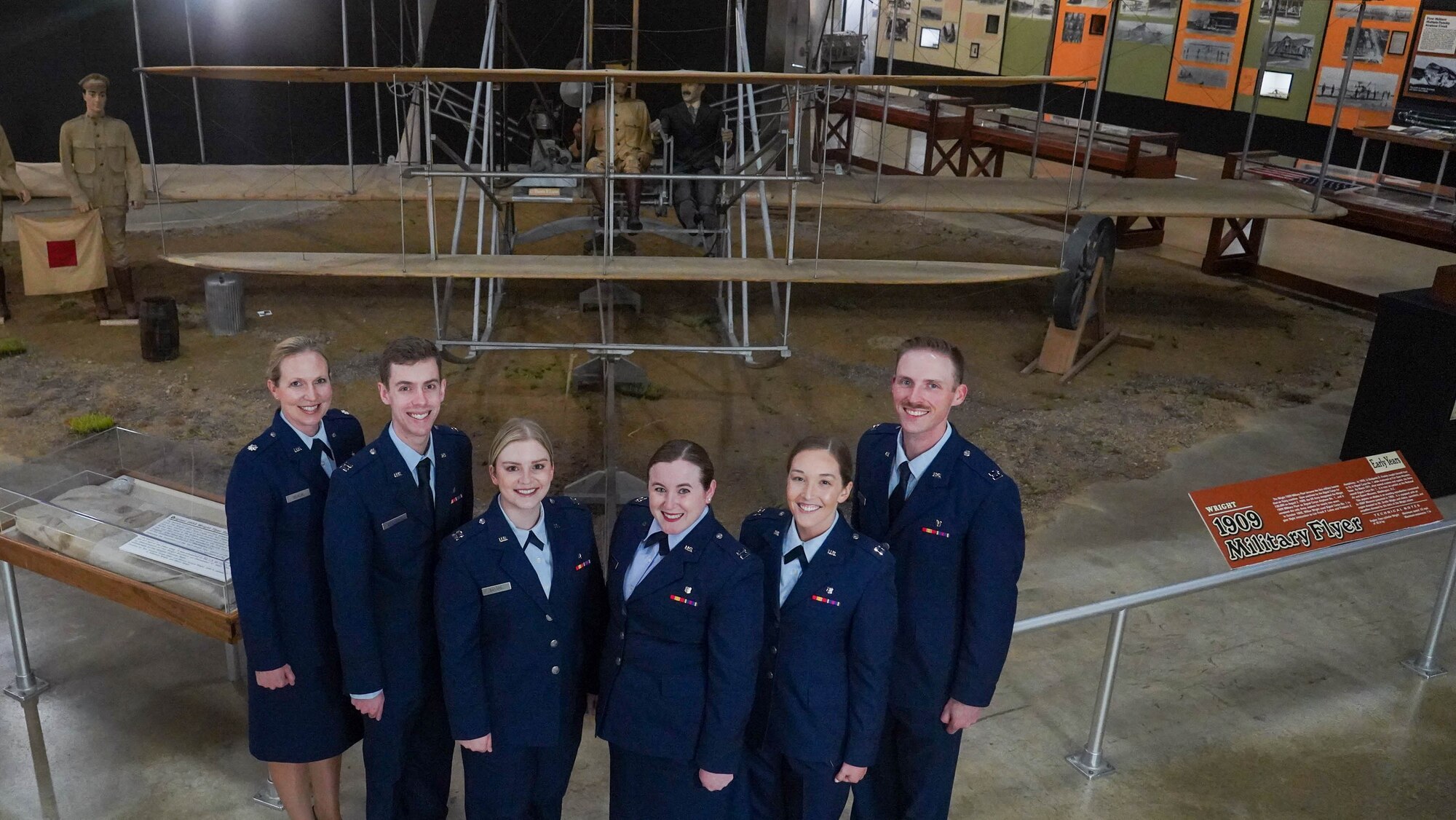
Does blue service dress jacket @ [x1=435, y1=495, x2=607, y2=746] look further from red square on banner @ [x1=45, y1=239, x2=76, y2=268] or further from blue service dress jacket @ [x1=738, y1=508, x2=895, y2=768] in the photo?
red square on banner @ [x1=45, y1=239, x2=76, y2=268]

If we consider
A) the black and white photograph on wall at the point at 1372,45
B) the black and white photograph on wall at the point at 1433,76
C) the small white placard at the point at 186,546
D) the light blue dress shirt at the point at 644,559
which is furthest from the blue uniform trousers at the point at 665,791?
the black and white photograph on wall at the point at 1372,45

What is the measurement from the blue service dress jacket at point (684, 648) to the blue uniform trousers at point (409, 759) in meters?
0.49

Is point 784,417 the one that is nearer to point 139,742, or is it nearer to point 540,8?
point 139,742

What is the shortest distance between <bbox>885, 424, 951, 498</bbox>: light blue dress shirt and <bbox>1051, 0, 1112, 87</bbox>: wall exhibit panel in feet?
37.0


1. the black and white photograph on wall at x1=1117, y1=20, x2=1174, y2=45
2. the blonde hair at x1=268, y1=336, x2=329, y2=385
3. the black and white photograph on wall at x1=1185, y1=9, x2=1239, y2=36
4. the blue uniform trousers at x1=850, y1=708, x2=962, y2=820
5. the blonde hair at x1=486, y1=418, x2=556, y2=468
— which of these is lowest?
the blue uniform trousers at x1=850, y1=708, x2=962, y2=820

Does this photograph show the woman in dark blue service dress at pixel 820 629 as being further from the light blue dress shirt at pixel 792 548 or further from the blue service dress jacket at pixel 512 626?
the blue service dress jacket at pixel 512 626

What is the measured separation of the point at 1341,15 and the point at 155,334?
37.1 ft

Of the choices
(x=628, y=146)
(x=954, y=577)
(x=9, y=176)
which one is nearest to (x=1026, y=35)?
(x=628, y=146)

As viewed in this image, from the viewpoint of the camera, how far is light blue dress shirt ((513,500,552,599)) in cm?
268

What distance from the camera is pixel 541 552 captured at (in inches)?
106

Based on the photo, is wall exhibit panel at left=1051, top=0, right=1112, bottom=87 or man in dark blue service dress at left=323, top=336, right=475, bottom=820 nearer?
man in dark blue service dress at left=323, top=336, right=475, bottom=820

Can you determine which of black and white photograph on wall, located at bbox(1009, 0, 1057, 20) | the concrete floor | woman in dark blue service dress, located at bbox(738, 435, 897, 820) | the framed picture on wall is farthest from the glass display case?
black and white photograph on wall, located at bbox(1009, 0, 1057, 20)

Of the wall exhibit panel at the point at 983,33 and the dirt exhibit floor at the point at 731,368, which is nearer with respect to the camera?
the dirt exhibit floor at the point at 731,368

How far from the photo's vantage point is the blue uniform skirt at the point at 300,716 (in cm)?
299
